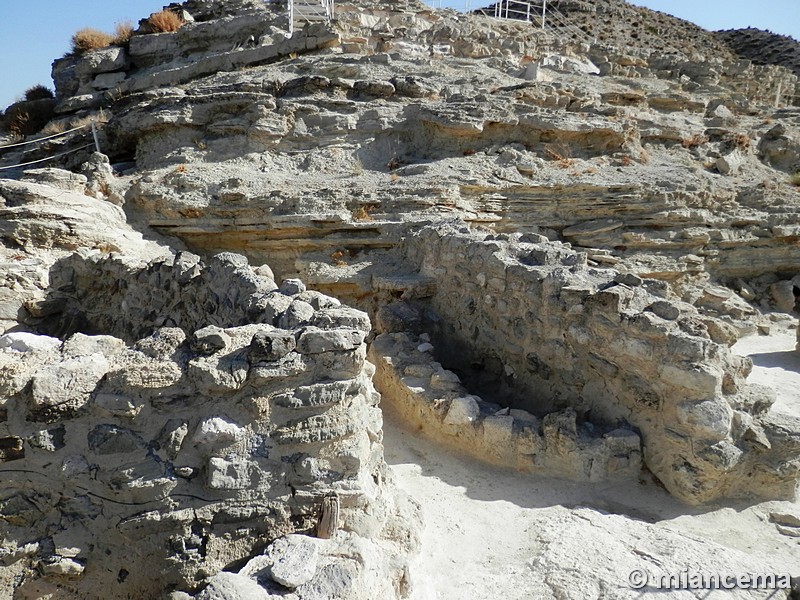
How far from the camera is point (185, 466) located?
2.76 meters

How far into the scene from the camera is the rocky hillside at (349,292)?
9.07 feet

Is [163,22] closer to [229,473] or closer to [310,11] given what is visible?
[310,11]

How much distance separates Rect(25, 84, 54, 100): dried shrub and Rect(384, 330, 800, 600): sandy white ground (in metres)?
18.3

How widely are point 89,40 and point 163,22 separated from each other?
256 centimetres

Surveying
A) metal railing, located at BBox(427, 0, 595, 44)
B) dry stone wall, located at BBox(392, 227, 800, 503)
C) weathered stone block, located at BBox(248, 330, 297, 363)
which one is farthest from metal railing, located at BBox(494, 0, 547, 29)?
weathered stone block, located at BBox(248, 330, 297, 363)

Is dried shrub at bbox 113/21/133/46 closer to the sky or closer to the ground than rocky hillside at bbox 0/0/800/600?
closer to the sky

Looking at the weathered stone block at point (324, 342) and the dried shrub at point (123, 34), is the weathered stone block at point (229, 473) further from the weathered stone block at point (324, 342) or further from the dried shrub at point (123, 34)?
the dried shrub at point (123, 34)

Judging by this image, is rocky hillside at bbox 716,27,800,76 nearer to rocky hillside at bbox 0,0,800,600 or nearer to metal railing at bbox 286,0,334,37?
rocky hillside at bbox 0,0,800,600

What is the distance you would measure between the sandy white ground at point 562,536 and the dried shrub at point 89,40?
1719cm

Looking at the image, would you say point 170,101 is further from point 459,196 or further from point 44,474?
point 44,474

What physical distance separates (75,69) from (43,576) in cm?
1662

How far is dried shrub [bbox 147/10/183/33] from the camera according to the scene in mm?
15906

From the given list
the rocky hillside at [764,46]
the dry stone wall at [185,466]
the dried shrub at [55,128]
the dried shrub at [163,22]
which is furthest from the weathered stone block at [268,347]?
the rocky hillside at [764,46]

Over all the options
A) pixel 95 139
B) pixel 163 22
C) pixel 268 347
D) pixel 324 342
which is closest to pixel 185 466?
pixel 268 347
